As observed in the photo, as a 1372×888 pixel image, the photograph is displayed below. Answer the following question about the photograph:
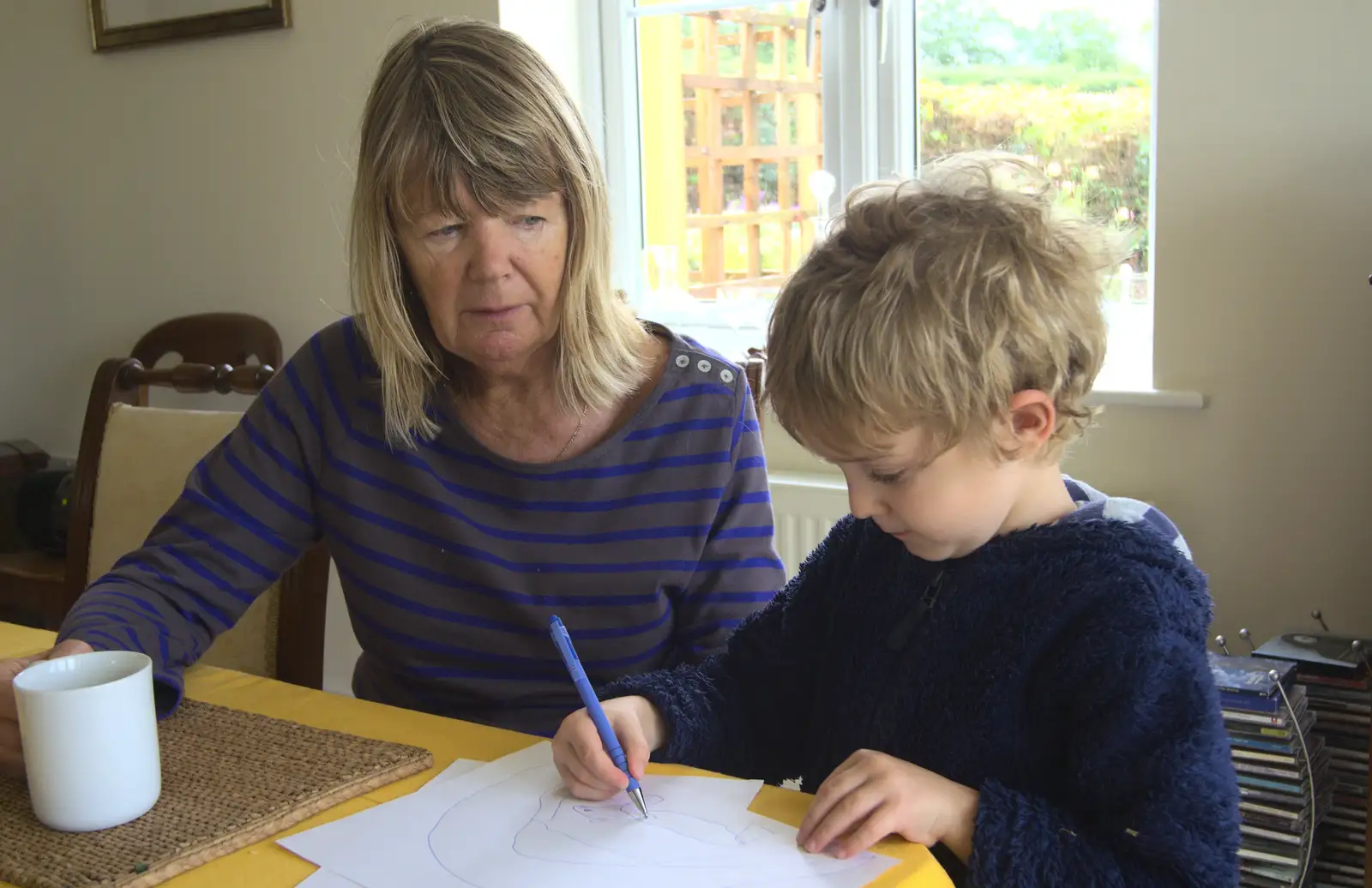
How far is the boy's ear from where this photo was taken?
0.83m

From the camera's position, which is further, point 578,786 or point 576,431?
point 576,431

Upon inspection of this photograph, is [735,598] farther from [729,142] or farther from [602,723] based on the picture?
[729,142]

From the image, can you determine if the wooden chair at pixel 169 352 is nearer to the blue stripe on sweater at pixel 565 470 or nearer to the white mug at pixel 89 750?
the blue stripe on sweater at pixel 565 470

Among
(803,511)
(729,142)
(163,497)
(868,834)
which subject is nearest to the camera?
(868,834)

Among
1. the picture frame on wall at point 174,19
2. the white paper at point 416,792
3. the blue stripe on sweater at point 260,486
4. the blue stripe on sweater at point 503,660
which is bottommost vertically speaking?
the blue stripe on sweater at point 503,660

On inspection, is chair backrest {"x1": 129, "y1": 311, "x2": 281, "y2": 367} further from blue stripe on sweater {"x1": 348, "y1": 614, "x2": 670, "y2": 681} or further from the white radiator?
blue stripe on sweater {"x1": 348, "y1": 614, "x2": 670, "y2": 681}

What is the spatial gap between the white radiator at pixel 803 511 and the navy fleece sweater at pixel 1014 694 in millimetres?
1146

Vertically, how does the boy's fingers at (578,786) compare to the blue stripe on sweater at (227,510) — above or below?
below

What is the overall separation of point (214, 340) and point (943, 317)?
2.36 meters

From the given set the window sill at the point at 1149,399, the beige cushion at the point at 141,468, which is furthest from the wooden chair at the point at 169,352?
the window sill at the point at 1149,399

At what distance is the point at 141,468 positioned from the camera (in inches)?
63.2

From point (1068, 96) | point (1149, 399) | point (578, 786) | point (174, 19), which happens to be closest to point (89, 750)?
point (578, 786)

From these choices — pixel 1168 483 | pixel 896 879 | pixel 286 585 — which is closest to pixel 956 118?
pixel 1168 483

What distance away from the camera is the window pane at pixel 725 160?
7.99ft
